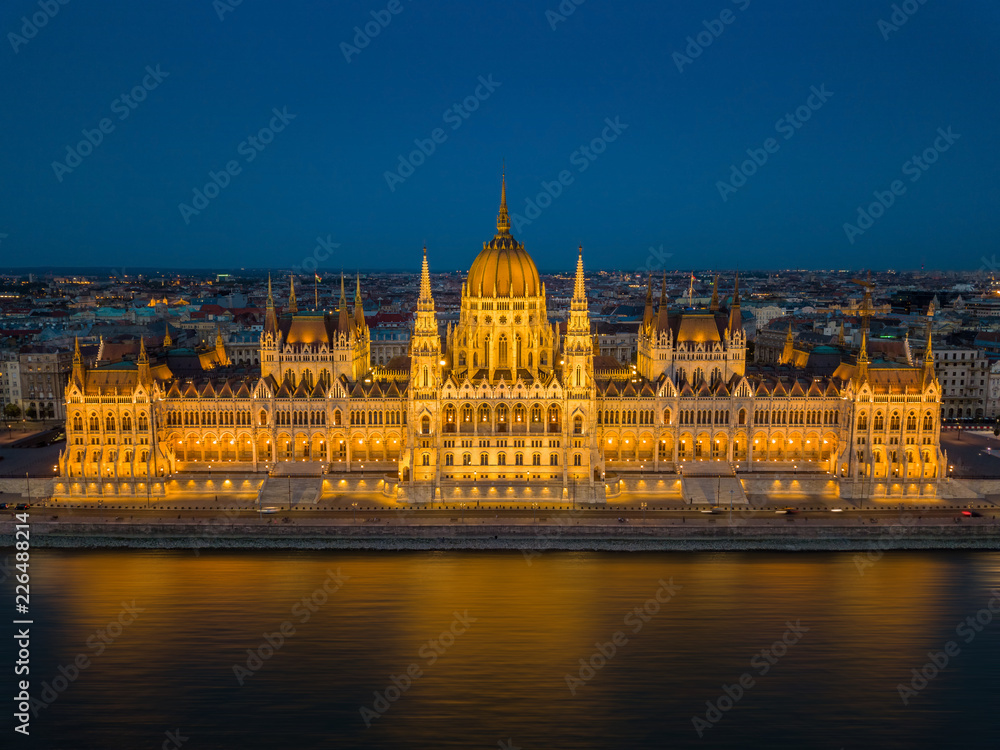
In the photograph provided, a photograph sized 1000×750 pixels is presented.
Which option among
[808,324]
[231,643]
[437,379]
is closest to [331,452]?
[437,379]

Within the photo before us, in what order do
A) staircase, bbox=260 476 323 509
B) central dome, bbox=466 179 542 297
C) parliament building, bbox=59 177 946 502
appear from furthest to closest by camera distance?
central dome, bbox=466 179 542 297, parliament building, bbox=59 177 946 502, staircase, bbox=260 476 323 509

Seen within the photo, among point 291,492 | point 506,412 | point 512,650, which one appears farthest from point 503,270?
point 512,650

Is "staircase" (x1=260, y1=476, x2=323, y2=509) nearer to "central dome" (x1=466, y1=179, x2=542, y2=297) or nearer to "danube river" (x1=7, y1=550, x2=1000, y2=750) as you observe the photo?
"danube river" (x1=7, y1=550, x2=1000, y2=750)

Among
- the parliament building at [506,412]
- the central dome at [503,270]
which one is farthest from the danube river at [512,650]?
the central dome at [503,270]

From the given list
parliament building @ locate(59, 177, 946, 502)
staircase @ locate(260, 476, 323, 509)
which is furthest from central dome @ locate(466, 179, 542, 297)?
staircase @ locate(260, 476, 323, 509)

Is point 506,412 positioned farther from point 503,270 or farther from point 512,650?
point 512,650

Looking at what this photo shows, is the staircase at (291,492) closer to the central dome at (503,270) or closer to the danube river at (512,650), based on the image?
the danube river at (512,650)
